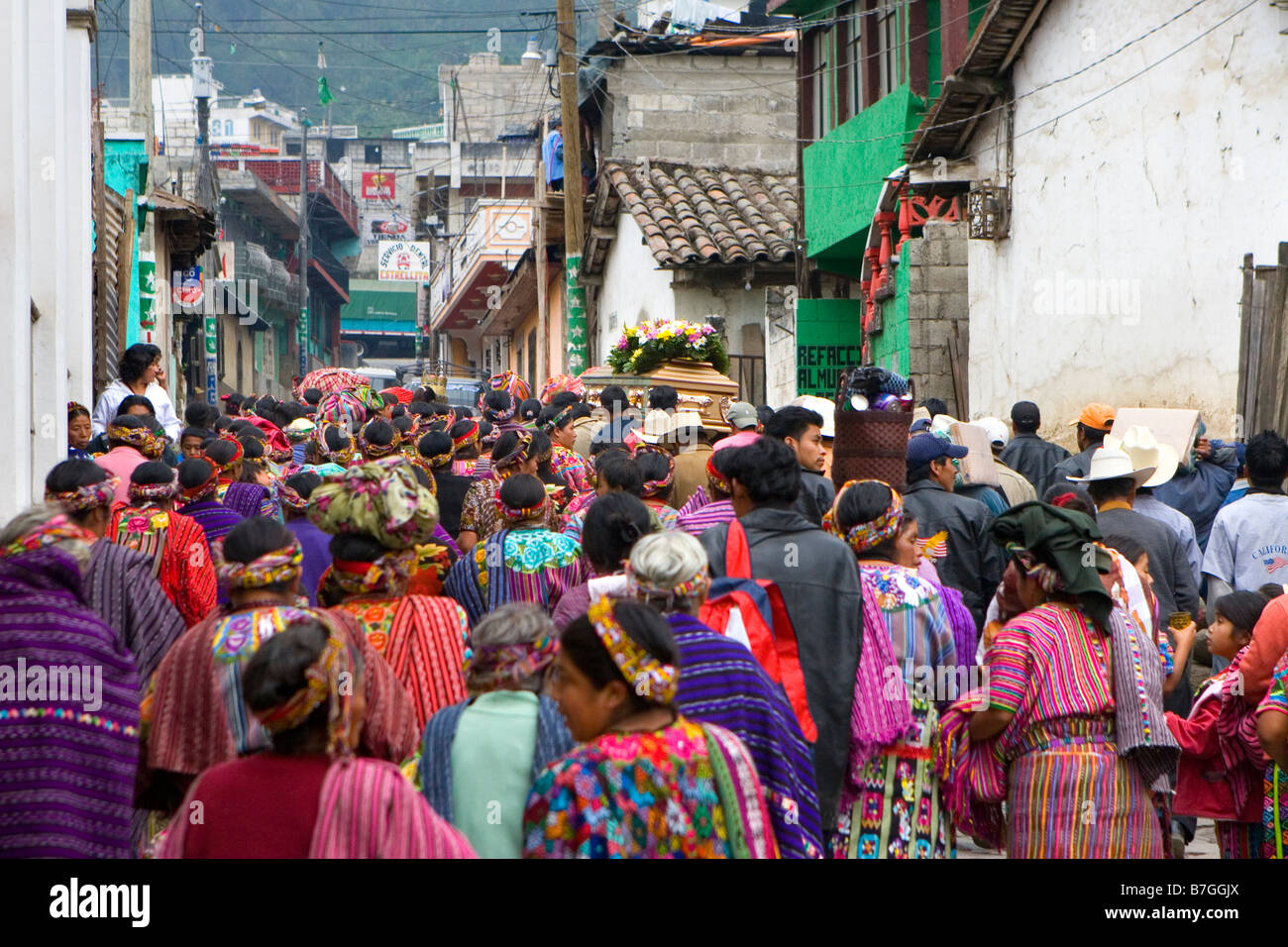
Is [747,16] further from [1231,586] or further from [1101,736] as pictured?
[1101,736]

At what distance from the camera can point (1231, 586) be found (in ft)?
25.0

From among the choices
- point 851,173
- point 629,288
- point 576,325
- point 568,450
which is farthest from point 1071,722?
point 576,325

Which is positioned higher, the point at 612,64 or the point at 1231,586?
the point at 612,64

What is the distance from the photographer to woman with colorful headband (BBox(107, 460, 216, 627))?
21.5 ft

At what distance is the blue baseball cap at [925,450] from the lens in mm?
7703

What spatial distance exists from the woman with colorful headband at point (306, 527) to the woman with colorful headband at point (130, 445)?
128 centimetres

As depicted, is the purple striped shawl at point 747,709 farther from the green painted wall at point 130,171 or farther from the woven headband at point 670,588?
the green painted wall at point 130,171

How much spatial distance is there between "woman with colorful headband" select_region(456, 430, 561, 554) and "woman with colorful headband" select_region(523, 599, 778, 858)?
179 inches

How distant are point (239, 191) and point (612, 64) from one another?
2059 centimetres

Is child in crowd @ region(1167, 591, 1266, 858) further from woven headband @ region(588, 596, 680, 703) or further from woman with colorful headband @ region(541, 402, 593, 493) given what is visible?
woman with colorful headband @ region(541, 402, 593, 493)

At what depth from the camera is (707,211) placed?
22.5 meters

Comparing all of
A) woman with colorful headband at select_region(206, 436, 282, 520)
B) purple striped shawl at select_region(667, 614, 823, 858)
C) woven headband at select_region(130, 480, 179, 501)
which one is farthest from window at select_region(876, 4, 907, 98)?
purple striped shawl at select_region(667, 614, 823, 858)

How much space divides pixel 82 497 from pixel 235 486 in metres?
3.00

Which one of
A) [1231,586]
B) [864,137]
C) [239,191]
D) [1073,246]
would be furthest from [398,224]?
[1231,586]
